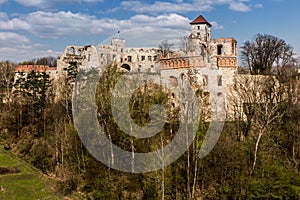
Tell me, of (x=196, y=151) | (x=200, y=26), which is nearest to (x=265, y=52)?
(x=200, y=26)

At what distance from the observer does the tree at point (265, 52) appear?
4131 cm

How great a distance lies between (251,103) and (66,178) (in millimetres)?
13672

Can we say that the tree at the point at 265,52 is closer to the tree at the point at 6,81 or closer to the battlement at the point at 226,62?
the battlement at the point at 226,62

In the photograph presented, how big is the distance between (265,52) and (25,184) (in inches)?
1195

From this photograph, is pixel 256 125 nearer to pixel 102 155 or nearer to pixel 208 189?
pixel 208 189

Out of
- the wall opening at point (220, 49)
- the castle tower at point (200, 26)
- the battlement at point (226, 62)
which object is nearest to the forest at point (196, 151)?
the battlement at point (226, 62)

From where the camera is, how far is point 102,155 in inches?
848

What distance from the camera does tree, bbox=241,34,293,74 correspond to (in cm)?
A: 4131

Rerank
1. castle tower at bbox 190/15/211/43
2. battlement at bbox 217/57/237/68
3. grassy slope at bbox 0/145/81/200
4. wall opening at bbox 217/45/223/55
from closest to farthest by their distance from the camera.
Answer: grassy slope at bbox 0/145/81/200 < battlement at bbox 217/57/237/68 < wall opening at bbox 217/45/223/55 < castle tower at bbox 190/15/211/43

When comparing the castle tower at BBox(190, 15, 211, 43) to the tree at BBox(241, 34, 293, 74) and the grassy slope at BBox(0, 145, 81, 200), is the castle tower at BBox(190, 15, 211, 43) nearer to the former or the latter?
the tree at BBox(241, 34, 293, 74)

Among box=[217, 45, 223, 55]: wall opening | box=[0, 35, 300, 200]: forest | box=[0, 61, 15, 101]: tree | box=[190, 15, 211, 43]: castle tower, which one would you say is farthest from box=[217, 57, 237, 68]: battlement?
box=[0, 61, 15, 101]: tree

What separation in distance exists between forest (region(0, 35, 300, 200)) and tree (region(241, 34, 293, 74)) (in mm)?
13018

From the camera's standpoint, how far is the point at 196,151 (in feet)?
62.6

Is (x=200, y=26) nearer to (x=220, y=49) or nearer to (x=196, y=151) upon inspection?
(x=220, y=49)
